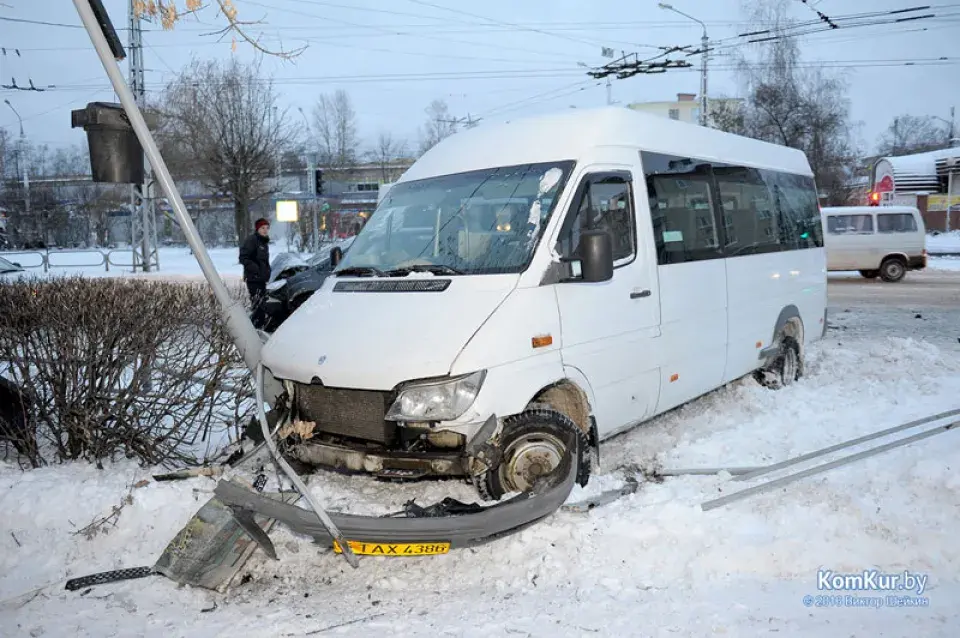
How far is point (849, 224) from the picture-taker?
2241cm

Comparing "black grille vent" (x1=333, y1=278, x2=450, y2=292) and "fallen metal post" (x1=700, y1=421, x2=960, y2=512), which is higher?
"black grille vent" (x1=333, y1=278, x2=450, y2=292)

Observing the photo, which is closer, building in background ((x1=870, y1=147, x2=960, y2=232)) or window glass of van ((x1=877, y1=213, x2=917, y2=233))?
window glass of van ((x1=877, y1=213, x2=917, y2=233))

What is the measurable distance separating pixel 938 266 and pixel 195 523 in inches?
1183

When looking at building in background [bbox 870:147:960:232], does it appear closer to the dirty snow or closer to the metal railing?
the metal railing

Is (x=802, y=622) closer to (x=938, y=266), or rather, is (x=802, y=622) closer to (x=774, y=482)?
(x=774, y=482)

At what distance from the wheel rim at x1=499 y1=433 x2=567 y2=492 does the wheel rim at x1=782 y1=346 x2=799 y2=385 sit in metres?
4.97

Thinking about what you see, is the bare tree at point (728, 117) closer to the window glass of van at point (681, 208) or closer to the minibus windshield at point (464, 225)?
the window glass of van at point (681, 208)

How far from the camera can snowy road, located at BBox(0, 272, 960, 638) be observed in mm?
3621

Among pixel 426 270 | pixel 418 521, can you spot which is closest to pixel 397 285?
pixel 426 270

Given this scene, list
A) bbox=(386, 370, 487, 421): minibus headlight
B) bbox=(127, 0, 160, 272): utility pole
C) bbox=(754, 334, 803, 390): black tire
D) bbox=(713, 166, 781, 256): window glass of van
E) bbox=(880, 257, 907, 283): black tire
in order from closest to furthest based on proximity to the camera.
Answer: bbox=(386, 370, 487, 421): minibus headlight → bbox=(713, 166, 781, 256): window glass of van → bbox=(754, 334, 803, 390): black tire → bbox=(127, 0, 160, 272): utility pole → bbox=(880, 257, 907, 283): black tire

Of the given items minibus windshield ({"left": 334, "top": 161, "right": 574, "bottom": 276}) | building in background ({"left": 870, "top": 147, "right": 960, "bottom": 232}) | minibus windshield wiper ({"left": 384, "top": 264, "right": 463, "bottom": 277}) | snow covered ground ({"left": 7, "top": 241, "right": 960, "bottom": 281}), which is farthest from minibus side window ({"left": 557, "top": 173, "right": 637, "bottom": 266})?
building in background ({"left": 870, "top": 147, "right": 960, "bottom": 232})

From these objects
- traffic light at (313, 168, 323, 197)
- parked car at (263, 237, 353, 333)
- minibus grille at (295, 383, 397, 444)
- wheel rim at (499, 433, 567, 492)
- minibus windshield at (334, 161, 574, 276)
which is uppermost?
traffic light at (313, 168, 323, 197)

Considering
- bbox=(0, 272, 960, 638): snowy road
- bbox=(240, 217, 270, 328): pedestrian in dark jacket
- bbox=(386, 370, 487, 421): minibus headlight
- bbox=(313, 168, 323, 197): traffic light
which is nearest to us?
bbox=(0, 272, 960, 638): snowy road

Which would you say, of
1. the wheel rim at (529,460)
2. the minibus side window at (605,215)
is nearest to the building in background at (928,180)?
the minibus side window at (605,215)
